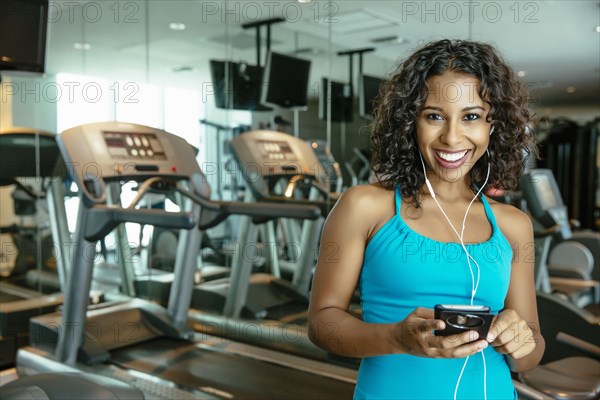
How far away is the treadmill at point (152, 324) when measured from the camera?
301 centimetres

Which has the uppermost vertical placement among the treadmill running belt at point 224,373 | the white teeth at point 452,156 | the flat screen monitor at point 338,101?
the flat screen monitor at point 338,101

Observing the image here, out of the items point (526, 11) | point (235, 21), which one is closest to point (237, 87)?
point (235, 21)

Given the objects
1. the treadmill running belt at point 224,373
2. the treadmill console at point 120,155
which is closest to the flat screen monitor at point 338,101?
the treadmill console at point 120,155

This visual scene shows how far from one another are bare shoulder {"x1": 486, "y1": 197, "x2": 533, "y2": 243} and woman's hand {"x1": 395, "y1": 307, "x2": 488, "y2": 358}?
40cm

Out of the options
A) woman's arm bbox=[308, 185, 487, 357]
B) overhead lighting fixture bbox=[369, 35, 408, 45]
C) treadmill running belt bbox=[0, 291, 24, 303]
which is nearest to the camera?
woman's arm bbox=[308, 185, 487, 357]

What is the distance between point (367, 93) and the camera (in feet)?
10.9

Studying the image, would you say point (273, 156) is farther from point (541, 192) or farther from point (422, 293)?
point (422, 293)

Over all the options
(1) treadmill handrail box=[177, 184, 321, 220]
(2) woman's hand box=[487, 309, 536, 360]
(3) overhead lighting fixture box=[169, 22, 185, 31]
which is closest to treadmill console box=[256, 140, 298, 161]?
(1) treadmill handrail box=[177, 184, 321, 220]

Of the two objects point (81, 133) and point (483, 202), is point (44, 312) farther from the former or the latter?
point (483, 202)

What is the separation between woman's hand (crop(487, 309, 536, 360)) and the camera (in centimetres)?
104

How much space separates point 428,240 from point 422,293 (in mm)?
108

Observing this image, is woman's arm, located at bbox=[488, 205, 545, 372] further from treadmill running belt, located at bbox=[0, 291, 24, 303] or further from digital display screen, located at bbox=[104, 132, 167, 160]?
treadmill running belt, located at bbox=[0, 291, 24, 303]

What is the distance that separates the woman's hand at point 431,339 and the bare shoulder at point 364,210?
0.25 metres

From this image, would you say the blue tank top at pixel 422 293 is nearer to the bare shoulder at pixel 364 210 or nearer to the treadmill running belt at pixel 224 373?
the bare shoulder at pixel 364 210
